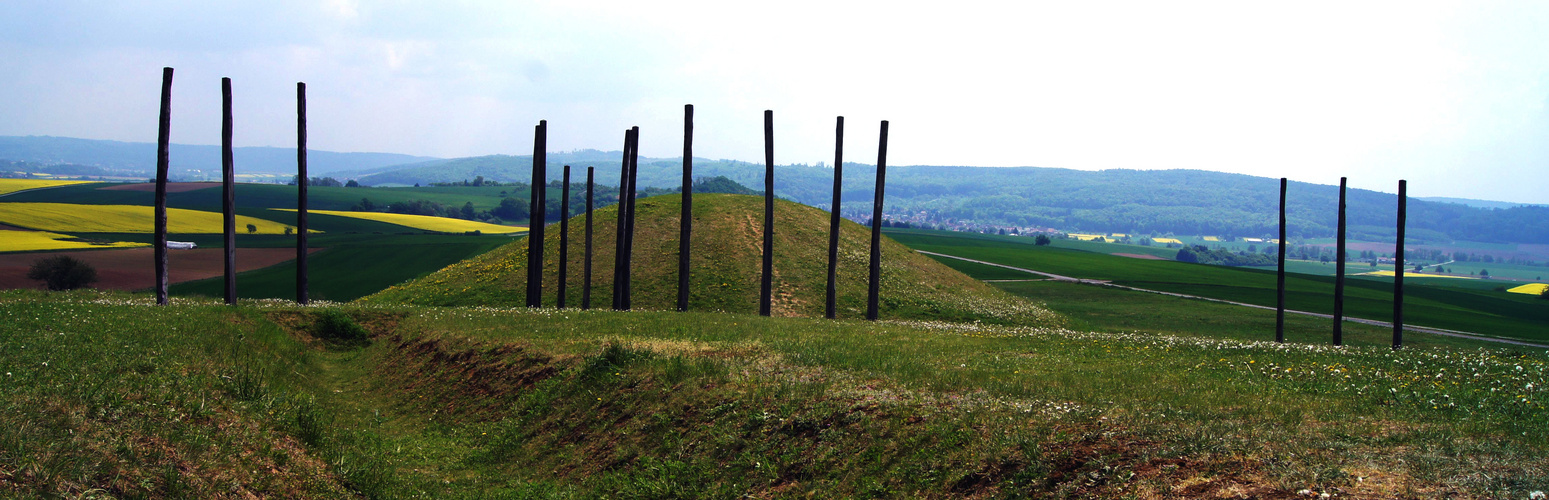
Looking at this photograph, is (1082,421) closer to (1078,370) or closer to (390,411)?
(1078,370)

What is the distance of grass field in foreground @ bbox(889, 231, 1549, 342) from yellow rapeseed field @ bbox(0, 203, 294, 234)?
9668cm

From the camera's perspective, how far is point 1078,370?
56.0ft

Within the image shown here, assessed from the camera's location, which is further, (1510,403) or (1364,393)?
(1364,393)

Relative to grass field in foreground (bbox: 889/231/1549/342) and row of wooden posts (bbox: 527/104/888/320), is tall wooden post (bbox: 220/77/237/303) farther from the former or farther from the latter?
grass field in foreground (bbox: 889/231/1549/342)

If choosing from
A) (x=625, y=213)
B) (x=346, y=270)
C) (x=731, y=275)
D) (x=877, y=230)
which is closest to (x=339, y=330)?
(x=625, y=213)

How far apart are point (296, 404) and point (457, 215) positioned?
167 m

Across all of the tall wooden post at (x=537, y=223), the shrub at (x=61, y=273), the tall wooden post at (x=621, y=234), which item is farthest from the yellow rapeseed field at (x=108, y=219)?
the tall wooden post at (x=621, y=234)

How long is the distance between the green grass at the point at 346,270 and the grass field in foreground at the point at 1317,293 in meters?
59.9

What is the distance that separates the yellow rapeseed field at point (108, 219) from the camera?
89.3 m

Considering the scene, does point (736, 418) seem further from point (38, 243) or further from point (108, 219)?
point (108, 219)

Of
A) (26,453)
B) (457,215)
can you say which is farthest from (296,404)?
(457,215)

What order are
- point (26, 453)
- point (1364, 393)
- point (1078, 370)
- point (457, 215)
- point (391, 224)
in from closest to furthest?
point (26, 453), point (1364, 393), point (1078, 370), point (391, 224), point (457, 215)

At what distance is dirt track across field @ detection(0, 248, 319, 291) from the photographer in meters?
58.5

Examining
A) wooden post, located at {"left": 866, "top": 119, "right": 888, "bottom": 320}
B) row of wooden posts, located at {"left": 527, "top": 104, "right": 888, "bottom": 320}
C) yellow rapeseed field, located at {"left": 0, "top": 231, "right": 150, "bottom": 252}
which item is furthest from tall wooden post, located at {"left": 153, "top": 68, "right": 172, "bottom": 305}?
yellow rapeseed field, located at {"left": 0, "top": 231, "right": 150, "bottom": 252}
